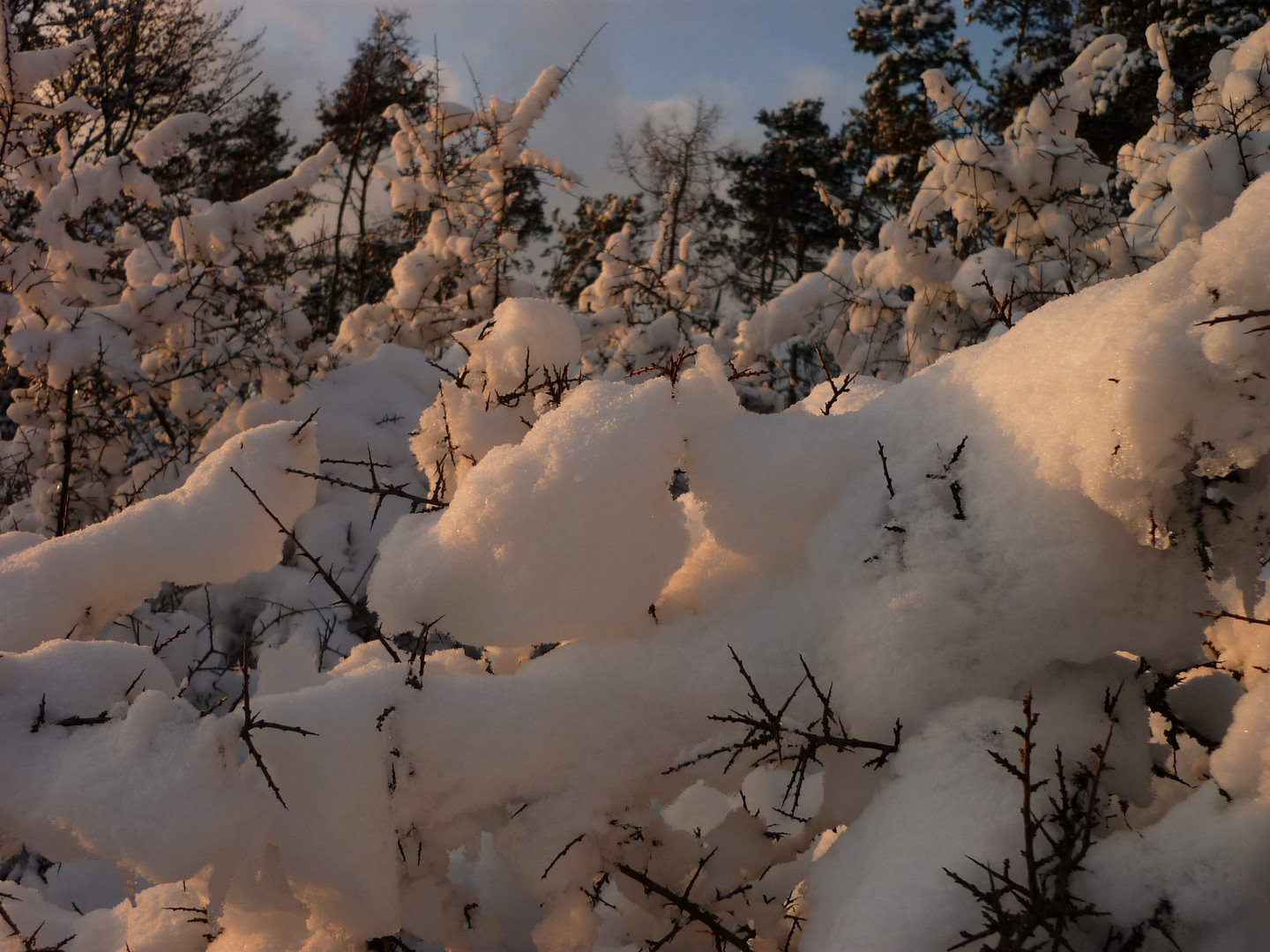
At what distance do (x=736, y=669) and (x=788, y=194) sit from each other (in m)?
23.2

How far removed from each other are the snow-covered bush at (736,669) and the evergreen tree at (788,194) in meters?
19.7

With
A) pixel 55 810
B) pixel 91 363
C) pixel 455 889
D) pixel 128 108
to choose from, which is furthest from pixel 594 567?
pixel 128 108

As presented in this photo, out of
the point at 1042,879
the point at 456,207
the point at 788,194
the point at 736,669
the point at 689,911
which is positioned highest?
the point at 788,194

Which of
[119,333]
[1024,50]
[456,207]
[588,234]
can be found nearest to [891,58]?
[1024,50]

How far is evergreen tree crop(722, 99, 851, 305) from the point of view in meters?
21.6

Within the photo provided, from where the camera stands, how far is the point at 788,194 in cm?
2230

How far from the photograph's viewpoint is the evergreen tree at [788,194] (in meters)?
21.6

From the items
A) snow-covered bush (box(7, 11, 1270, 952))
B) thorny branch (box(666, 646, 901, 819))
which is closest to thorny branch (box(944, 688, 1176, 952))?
snow-covered bush (box(7, 11, 1270, 952))

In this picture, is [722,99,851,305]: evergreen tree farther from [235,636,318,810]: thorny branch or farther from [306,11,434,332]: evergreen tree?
[235,636,318,810]: thorny branch

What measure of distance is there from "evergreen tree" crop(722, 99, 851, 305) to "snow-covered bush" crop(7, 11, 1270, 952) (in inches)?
775

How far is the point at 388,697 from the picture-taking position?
4.03 feet

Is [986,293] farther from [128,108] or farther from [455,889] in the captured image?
[128,108]

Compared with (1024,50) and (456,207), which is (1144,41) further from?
(456,207)

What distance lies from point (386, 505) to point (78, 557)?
12.4 ft
